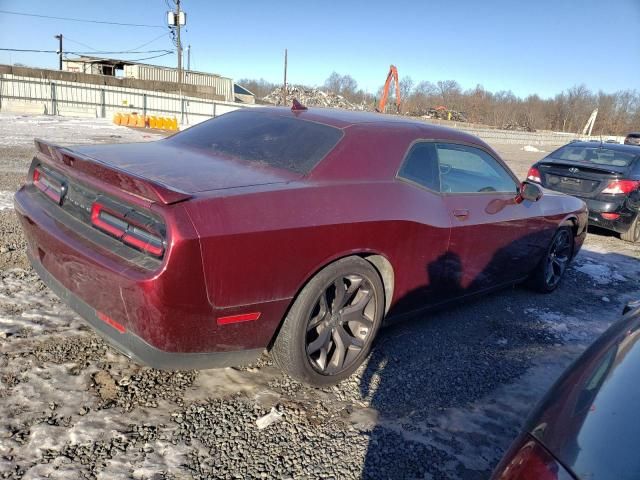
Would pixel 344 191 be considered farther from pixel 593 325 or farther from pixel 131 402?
pixel 593 325

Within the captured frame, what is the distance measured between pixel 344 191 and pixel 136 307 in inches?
50.0

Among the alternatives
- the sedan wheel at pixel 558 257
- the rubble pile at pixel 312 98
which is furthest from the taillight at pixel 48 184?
the rubble pile at pixel 312 98

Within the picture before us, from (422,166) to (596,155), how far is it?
614 cm

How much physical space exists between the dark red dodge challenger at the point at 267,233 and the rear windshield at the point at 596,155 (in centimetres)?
491

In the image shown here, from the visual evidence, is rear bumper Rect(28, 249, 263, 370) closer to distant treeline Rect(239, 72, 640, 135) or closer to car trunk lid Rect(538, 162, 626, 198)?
car trunk lid Rect(538, 162, 626, 198)

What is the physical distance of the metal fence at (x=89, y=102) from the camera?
2266 cm

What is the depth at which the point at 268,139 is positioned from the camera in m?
3.26

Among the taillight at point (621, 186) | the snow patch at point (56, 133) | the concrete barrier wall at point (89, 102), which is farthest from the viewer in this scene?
the concrete barrier wall at point (89, 102)

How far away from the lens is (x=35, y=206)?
288 cm

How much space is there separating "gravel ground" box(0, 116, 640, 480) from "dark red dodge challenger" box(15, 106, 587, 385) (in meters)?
0.31

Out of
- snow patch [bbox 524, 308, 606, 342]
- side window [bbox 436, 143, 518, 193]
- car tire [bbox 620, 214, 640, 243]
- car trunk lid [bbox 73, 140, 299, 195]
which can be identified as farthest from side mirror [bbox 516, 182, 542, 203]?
car tire [bbox 620, 214, 640, 243]

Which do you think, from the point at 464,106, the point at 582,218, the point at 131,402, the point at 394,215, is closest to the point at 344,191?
the point at 394,215

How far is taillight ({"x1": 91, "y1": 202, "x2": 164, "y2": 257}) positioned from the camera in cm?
219

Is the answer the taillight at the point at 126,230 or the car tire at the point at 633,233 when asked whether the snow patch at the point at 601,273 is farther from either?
the taillight at the point at 126,230
